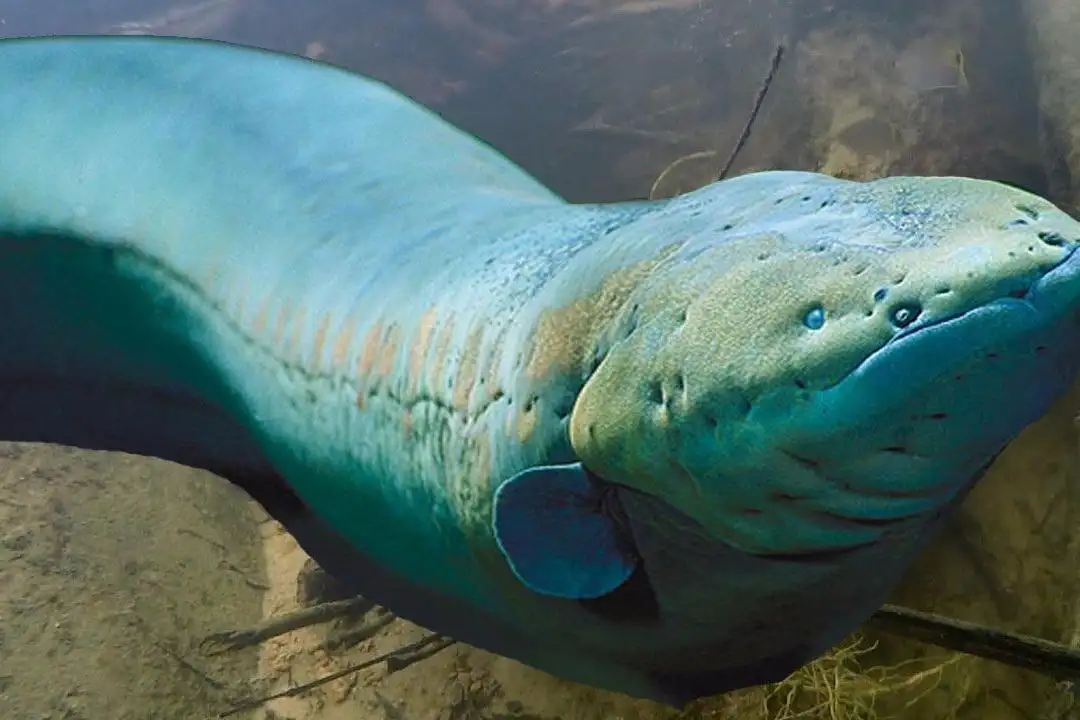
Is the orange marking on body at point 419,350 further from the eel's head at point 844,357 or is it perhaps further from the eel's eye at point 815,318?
the eel's eye at point 815,318

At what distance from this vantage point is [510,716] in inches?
81.1

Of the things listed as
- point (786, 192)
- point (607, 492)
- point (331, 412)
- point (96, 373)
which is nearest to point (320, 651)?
point (96, 373)

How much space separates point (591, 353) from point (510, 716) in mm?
1516

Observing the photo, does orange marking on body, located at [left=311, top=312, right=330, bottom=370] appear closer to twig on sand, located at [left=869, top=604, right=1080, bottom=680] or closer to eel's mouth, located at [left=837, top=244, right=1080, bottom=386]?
eel's mouth, located at [left=837, top=244, right=1080, bottom=386]

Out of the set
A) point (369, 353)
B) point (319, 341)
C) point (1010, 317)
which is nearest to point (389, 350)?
point (369, 353)

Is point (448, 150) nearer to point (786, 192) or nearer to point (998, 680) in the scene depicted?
point (786, 192)

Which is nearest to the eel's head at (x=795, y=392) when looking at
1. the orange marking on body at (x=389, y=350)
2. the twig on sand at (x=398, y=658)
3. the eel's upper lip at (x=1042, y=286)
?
the eel's upper lip at (x=1042, y=286)

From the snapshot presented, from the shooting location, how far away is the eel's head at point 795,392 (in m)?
0.52

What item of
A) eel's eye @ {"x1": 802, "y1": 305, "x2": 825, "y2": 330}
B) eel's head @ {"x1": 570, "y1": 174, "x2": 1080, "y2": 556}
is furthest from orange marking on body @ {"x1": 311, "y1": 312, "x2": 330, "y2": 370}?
eel's eye @ {"x1": 802, "y1": 305, "x2": 825, "y2": 330}

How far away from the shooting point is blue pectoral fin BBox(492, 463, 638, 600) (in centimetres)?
80

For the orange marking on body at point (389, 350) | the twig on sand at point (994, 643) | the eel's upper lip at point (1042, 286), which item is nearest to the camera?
the eel's upper lip at point (1042, 286)

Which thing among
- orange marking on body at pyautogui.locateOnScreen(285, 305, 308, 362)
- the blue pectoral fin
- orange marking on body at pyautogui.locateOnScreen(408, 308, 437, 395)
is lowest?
the blue pectoral fin

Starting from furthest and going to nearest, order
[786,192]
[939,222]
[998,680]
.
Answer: [998,680] → [786,192] → [939,222]

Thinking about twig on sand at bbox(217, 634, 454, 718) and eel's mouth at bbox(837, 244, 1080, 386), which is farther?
twig on sand at bbox(217, 634, 454, 718)
